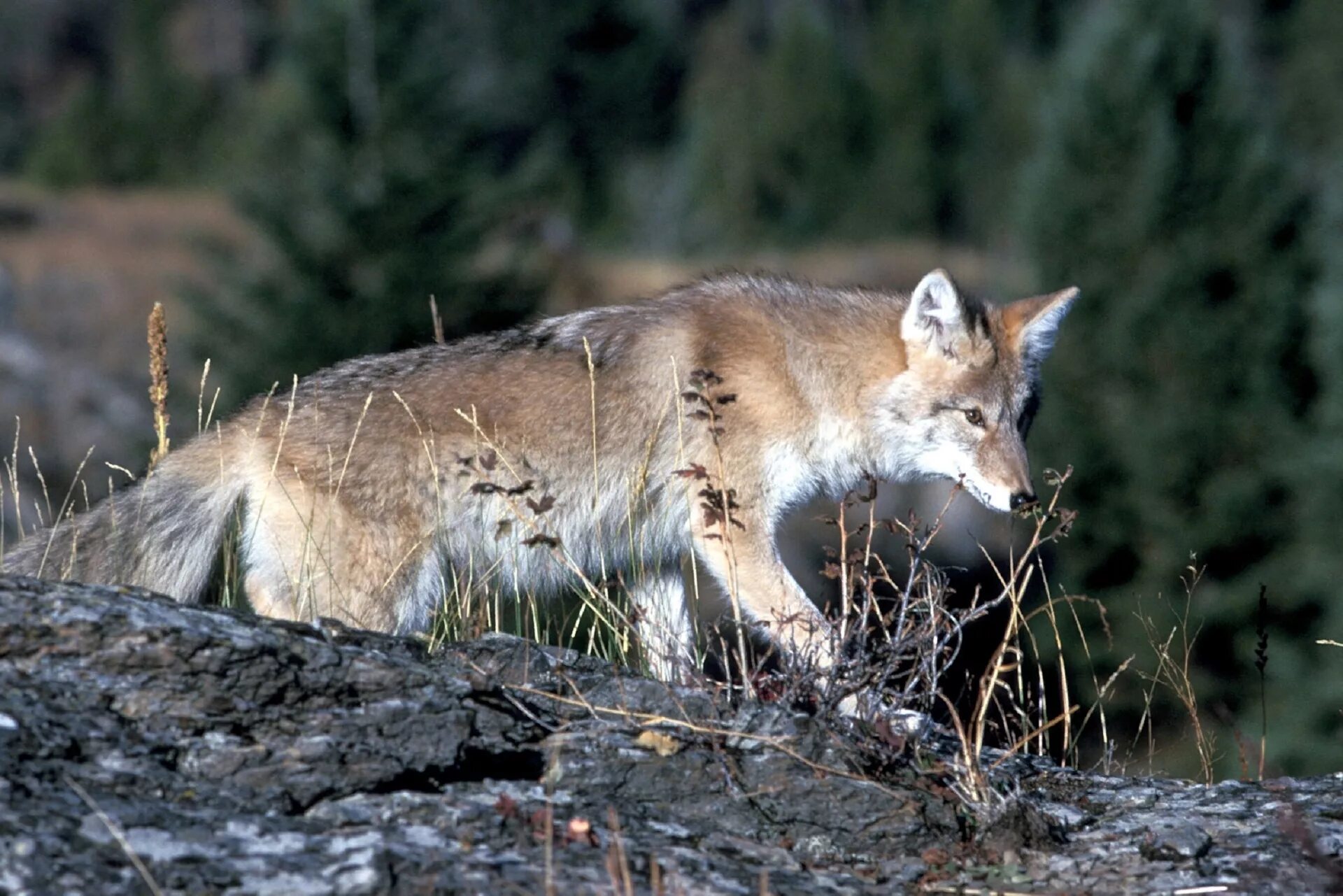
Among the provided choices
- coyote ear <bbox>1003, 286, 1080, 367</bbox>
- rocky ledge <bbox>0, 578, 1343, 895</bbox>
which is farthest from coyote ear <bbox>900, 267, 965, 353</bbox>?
rocky ledge <bbox>0, 578, 1343, 895</bbox>

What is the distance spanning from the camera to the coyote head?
668cm

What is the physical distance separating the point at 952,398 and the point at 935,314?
38 centimetres

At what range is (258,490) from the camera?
19.9 feet

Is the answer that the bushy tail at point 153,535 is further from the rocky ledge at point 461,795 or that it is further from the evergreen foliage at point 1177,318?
the evergreen foliage at point 1177,318

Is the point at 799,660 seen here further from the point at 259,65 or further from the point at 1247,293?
the point at 259,65

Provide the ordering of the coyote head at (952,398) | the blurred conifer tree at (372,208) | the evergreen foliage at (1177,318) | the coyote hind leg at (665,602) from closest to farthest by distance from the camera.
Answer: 1. the coyote hind leg at (665,602)
2. the coyote head at (952,398)
3. the blurred conifer tree at (372,208)
4. the evergreen foliage at (1177,318)

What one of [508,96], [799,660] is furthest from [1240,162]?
[508,96]

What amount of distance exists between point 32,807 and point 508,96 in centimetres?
6604

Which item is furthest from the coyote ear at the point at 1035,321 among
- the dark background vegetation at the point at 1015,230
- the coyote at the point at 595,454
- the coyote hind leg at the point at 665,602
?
the coyote hind leg at the point at 665,602

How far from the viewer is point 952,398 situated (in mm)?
6723

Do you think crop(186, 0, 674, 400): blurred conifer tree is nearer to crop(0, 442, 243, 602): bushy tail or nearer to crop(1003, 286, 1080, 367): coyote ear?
crop(0, 442, 243, 602): bushy tail

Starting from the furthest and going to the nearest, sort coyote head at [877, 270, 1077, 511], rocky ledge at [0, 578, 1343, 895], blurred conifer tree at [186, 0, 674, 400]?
1. blurred conifer tree at [186, 0, 674, 400]
2. coyote head at [877, 270, 1077, 511]
3. rocky ledge at [0, 578, 1343, 895]

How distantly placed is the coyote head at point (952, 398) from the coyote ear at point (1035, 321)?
0.16 metres

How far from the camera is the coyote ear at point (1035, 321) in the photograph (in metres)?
6.97
